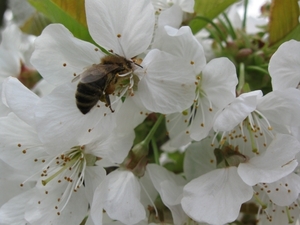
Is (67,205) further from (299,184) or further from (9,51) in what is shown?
(9,51)

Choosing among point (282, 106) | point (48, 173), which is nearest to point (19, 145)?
point (48, 173)

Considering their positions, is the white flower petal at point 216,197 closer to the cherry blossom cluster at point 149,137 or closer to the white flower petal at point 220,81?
the cherry blossom cluster at point 149,137

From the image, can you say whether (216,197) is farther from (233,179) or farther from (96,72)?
(96,72)

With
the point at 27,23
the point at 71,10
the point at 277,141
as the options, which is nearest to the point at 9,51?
the point at 27,23

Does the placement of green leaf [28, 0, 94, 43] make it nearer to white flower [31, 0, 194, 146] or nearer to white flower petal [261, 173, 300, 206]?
white flower [31, 0, 194, 146]

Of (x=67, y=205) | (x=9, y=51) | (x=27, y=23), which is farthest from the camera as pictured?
(x=27, y=23)
